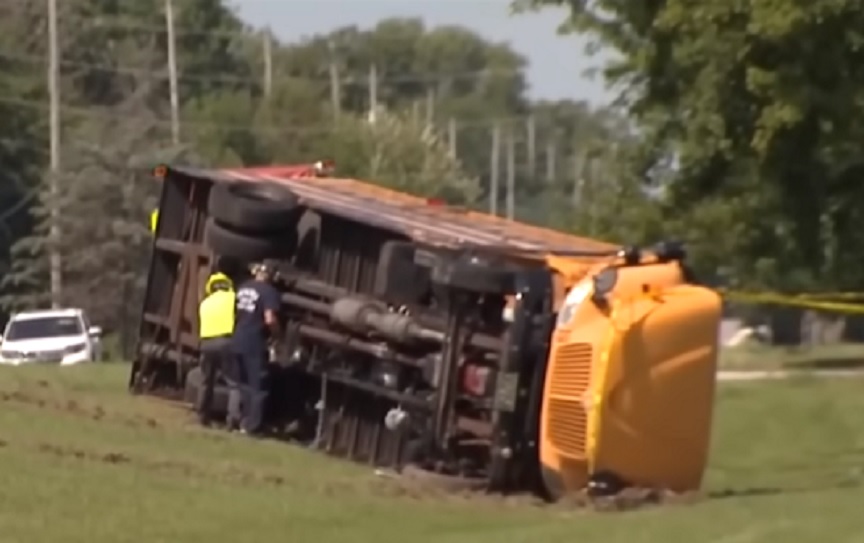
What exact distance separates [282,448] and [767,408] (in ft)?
20.6

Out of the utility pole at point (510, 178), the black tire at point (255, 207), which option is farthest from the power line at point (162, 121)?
the black tire at point (255, 207)

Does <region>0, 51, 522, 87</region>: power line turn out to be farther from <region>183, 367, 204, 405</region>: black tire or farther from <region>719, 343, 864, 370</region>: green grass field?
<region>183, 367, 204, 405</region>: black tire

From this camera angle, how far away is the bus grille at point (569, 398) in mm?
16234

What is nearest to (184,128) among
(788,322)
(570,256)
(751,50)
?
(788,322)

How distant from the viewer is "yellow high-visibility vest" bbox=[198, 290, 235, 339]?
1959 centimetres

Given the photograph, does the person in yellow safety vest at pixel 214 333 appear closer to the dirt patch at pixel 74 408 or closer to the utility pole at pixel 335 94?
the dirt patch at pixel 74 408

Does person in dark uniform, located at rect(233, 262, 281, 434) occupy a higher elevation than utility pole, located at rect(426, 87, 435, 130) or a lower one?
higher

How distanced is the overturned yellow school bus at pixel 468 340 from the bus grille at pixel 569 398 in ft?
0.04

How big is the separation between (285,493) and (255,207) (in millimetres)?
4302

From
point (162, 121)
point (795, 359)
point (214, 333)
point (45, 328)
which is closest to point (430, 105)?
point (162, 121)

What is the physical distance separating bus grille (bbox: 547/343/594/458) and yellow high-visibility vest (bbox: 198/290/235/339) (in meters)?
3.93

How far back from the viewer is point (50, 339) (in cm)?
4169

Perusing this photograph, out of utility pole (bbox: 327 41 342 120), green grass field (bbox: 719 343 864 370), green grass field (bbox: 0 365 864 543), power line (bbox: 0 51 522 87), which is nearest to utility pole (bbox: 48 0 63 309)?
power line (bbox: 0 51 522 87)

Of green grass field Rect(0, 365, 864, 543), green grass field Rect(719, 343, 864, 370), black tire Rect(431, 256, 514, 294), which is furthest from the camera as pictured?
green grass field Rect(719, 343, 864, 370)
